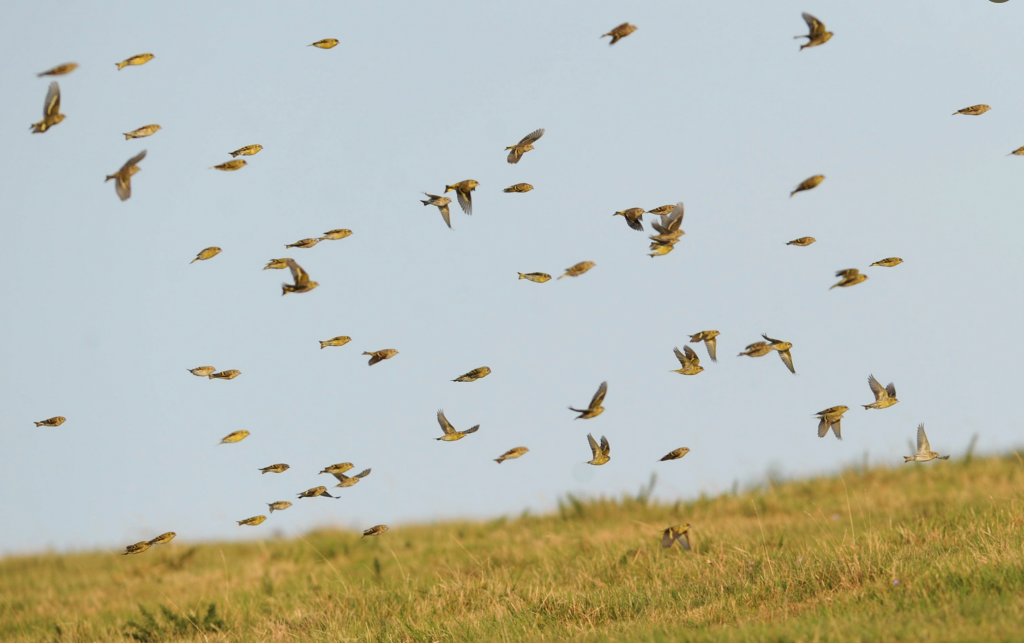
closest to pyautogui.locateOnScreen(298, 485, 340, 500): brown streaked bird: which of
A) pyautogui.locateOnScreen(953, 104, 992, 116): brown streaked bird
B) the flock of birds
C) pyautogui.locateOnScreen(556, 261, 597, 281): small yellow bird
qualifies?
the flock of birds

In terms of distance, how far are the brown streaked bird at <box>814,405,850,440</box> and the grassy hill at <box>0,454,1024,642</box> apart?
1043 millimetres

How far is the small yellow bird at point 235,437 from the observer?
9719 millimetres

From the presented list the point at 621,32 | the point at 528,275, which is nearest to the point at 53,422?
the point at 528,275

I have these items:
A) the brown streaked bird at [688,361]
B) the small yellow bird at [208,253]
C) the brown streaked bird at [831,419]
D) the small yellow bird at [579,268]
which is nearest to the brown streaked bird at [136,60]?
the small yellow bird at [208,253]

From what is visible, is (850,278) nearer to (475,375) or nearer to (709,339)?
(709,339)

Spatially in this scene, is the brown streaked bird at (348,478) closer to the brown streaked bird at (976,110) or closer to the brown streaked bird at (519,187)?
the brown streaked bird at (519,187)

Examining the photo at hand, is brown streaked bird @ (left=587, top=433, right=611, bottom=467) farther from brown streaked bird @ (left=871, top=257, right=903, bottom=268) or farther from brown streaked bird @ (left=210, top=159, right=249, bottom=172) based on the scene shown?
brown streaked bird @ (left=210, top=159, right=249, bottom=172)

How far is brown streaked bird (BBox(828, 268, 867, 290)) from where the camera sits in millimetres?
9188

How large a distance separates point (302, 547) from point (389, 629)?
6.70 metres

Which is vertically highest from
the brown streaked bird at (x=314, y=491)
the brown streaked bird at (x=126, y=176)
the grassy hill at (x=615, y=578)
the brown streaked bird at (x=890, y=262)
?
the brown streaked bird at (x=126, y=176)

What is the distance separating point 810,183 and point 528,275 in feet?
9.40

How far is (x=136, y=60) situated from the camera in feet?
30.5

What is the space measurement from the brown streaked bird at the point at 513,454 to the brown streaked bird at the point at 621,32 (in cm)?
408

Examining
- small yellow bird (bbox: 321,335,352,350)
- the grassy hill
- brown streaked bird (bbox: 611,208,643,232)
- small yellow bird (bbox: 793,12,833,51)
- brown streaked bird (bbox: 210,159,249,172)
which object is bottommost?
the grassy hill
